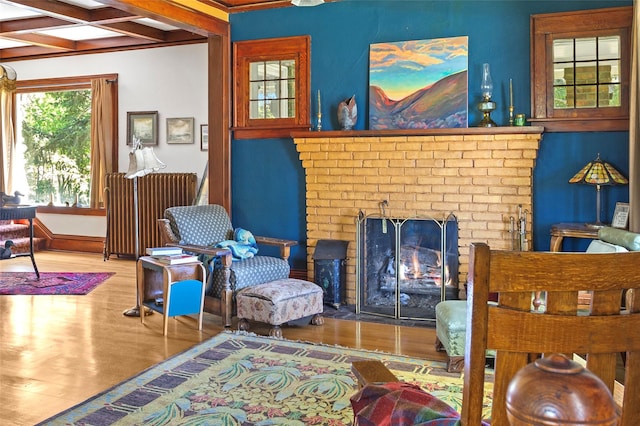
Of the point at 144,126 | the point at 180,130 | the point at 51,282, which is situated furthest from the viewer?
the point at 144,126

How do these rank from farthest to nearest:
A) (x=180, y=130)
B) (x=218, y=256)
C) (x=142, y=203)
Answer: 1. (x=142, y=203)
2. (x=180, y=130)
3. (x=218, y=256)

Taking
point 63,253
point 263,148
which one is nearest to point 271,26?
point 263,148

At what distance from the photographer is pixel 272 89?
603 cm

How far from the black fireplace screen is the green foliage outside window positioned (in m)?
5.13

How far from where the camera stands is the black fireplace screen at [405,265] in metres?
5.25

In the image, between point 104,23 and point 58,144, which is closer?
point 104,23

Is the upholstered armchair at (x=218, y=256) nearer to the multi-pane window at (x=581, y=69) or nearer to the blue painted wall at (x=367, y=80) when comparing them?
the blue painted wall at (x=367, y=80)

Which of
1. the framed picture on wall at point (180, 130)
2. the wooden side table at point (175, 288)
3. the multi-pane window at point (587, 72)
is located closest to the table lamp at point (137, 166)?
the wooden side table at point (175, 288)

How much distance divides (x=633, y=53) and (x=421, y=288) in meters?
2.50

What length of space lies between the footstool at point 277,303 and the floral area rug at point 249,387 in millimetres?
238

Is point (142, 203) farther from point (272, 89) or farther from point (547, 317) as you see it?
point (547, 317)

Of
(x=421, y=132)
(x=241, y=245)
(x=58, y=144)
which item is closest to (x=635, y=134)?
(x=421, y=132)

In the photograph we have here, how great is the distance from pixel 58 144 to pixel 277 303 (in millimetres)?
6121

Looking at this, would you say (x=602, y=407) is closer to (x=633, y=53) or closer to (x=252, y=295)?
(x=252, y=295)
